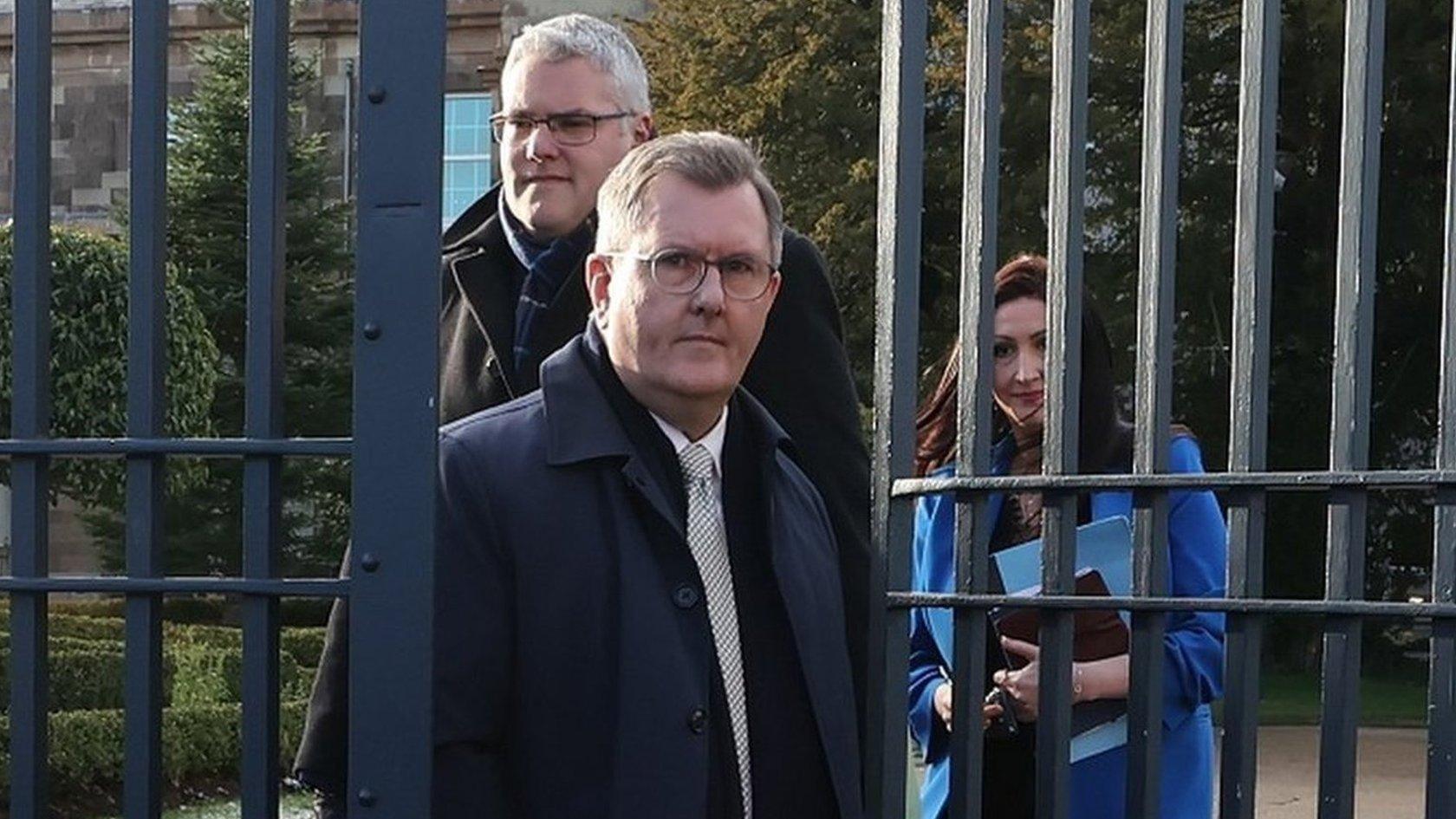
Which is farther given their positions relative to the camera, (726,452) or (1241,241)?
(726,452)

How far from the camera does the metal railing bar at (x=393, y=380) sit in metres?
2.70

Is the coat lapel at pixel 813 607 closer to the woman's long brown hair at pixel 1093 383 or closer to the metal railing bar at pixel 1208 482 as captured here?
the metal railing bar at pixel 1208 482

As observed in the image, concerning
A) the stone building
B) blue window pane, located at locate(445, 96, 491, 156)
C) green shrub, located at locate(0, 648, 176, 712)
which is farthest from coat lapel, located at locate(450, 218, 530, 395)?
blue window pane, located at locate(445, 96, 491, 156)

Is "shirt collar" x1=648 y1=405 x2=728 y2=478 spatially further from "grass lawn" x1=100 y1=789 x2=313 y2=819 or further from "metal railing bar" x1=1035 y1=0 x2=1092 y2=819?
"grass lawn" x1=100 y1=789 x2=313 y2=819

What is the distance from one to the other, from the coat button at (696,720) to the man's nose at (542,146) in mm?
1101

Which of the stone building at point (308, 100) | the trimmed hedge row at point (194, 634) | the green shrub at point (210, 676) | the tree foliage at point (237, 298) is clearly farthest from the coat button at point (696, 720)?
the stone building at point (308, 100)

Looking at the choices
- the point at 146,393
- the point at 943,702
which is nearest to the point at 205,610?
the point at 943,702

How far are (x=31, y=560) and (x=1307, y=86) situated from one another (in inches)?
781

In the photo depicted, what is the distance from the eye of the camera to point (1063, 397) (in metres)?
2.80

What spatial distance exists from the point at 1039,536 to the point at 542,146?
94 cm

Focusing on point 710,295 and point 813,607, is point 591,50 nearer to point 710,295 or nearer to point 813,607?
point 710,295

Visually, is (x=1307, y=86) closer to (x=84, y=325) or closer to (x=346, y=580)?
(x=84, y=325)

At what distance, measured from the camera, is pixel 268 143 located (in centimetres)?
275

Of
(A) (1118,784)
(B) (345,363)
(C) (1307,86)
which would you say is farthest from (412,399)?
(B) (345,363)
